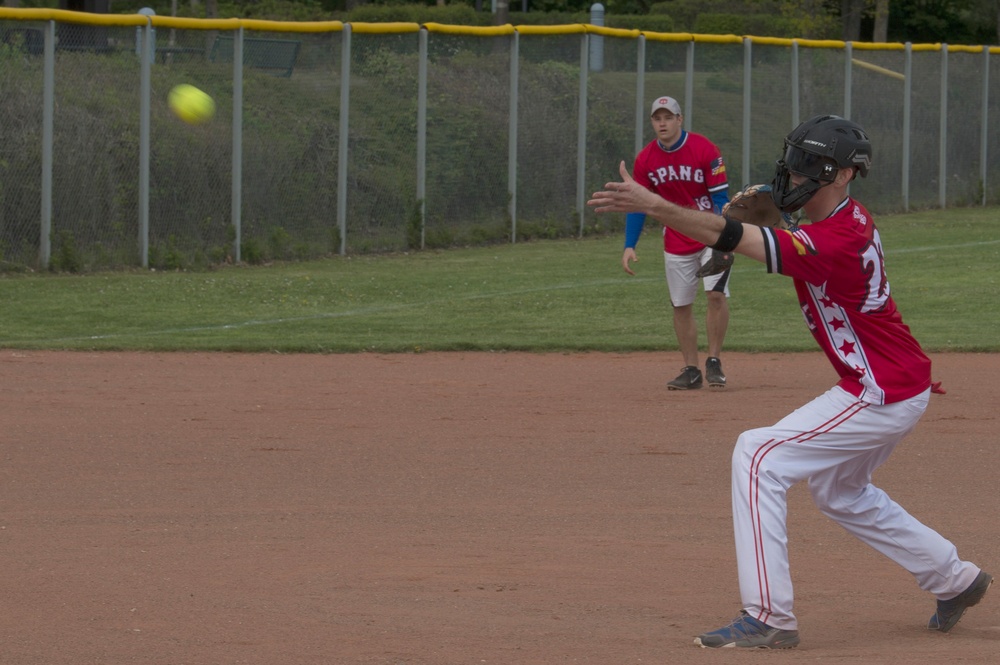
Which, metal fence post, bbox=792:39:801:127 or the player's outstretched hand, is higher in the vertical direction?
metal fence post, bbox=792:39:801:127

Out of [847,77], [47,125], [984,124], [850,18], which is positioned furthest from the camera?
[850,18]

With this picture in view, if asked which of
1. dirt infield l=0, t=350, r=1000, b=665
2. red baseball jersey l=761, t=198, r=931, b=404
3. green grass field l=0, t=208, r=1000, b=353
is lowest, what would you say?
dirt infield l=0, t=350, r=1000, b=665

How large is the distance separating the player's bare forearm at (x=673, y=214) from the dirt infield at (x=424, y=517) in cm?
137

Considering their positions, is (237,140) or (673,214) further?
(237,140)

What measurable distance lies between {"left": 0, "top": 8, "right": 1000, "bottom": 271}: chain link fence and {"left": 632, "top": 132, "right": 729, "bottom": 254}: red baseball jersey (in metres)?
7.97

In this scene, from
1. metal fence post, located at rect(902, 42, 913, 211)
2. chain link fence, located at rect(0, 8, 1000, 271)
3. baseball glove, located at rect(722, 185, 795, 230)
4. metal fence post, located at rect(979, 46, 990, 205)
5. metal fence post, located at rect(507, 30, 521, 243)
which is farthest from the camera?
metal fence post, located at rect(979, 46, 990, 205)

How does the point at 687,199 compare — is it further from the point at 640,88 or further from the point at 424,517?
the point at 640,88

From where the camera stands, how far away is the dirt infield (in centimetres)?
498

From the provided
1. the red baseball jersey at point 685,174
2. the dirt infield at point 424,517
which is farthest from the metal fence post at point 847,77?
the red baseball jersey at point 685,174

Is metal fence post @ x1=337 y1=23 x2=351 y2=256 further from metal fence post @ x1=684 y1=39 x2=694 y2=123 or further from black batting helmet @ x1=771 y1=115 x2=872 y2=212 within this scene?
black batting helmet @ x1=771 y1=115 x2=872 y2=212

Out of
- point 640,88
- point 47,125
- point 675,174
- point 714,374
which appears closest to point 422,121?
point 640,88

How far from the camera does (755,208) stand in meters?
5.48

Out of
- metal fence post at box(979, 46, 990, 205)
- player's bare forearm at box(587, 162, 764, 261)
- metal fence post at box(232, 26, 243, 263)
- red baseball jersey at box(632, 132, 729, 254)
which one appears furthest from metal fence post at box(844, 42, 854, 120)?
player's bare forearm at box(587, 162, 764, 261)

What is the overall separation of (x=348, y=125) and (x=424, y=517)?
1226 centimetres
